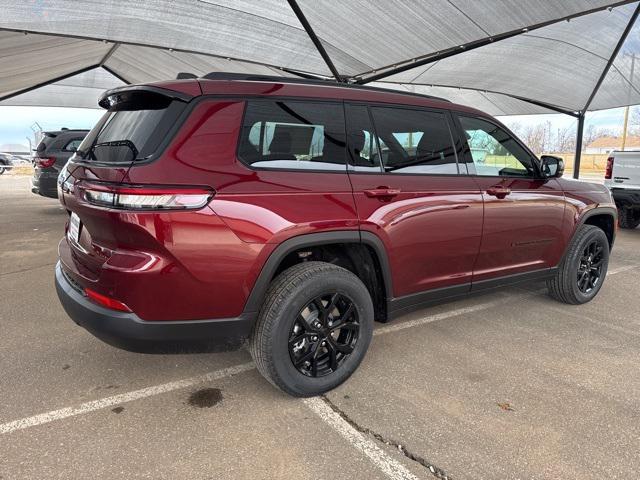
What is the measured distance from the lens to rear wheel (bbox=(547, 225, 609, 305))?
14.1ft

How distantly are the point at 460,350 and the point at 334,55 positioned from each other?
7708mm

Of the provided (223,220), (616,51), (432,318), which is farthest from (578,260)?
(616,51)

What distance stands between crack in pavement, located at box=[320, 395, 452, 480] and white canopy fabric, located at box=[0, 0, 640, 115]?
6.36 metres

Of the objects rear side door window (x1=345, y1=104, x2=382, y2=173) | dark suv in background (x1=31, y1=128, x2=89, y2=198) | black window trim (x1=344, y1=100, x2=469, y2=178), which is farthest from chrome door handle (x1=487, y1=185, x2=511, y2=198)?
dark suv in background (x1=31, y1=128, x2=89, y2=198)

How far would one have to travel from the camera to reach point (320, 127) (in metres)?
2.79

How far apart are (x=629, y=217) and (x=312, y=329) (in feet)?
28.4

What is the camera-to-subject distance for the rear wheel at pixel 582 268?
430 cm

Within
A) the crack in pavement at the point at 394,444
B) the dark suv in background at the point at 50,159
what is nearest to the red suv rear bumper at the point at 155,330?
the crack in pavement at the point at 394,444

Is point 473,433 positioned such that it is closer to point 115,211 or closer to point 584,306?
point 115,211

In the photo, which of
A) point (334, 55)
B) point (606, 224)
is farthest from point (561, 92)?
point (606, 224)

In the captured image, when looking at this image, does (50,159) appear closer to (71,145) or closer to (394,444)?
(71,145)

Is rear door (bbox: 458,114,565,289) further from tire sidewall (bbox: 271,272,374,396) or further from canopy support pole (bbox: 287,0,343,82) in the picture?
canopy support pole (bbox: 287,0,343,82)

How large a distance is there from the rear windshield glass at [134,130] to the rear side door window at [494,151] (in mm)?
2201

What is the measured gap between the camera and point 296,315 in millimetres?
2588
